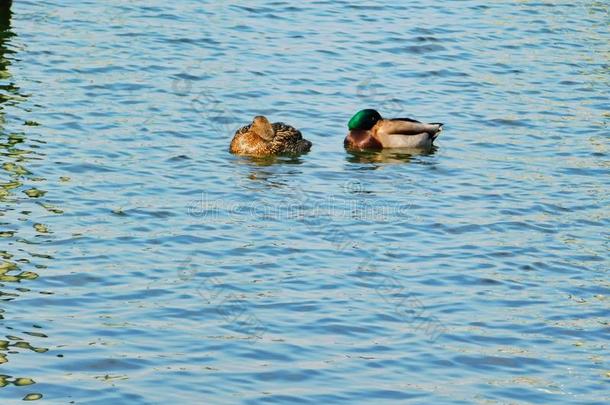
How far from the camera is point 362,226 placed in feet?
54.3

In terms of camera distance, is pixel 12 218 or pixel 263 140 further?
pixel 263 140

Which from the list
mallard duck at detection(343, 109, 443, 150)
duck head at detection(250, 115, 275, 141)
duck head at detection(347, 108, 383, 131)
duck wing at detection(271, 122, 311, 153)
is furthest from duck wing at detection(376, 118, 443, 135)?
duck head at detection(250, 115, 275, 141)

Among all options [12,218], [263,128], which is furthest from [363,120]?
[12,218]

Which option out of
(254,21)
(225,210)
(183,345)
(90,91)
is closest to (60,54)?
(90,91)

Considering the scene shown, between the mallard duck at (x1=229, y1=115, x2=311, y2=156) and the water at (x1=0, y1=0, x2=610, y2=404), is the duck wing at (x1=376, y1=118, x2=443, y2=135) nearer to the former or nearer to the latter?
the water at (x1=0, y1=0, x2=610, y2=404)

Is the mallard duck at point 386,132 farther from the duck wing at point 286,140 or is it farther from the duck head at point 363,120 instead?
the duck wing at point 286,140

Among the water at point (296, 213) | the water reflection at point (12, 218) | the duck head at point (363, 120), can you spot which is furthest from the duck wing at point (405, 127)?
the water reflection at point (12, 218)

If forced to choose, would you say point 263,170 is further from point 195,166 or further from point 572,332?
point 572,332

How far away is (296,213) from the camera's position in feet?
55.7

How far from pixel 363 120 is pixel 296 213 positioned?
4542 mm

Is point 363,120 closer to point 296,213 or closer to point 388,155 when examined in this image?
point 388,155

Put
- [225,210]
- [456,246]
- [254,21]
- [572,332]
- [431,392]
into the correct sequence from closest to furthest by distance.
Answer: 1. [431,392]
2. [572,332]
3. [456,246]
4. [225,210]
5. [254,21]

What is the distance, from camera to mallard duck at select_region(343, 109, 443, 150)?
2089 cm

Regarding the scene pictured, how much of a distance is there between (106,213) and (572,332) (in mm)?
5753
